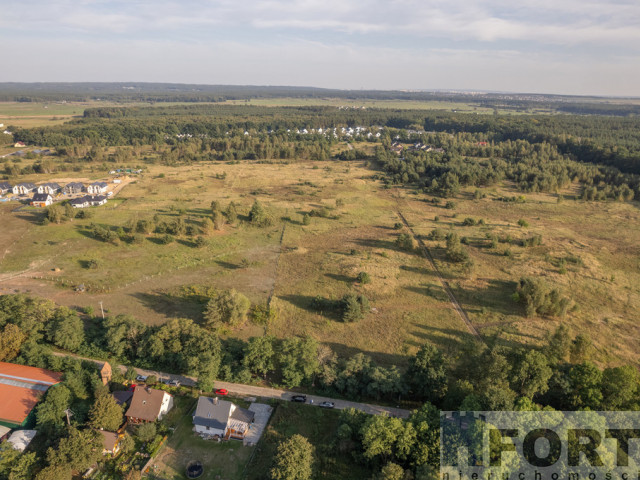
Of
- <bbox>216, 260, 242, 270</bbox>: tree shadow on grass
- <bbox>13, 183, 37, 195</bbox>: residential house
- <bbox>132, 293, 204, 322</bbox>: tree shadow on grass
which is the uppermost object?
<bbox>13, 183, 37, 195</bbox>: residential house

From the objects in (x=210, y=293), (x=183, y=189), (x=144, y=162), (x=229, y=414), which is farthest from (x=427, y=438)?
(x=144, y=162)

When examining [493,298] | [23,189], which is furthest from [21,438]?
[23,189]

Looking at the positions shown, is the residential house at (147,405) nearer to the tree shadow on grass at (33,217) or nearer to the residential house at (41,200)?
the tree shadow on grass at (33,217)

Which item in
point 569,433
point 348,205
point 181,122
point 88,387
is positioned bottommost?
point 88,387

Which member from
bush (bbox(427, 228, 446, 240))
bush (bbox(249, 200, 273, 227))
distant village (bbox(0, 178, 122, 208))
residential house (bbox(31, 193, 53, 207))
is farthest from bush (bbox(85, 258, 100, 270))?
bush (bbox(427, 228, 446, 240))

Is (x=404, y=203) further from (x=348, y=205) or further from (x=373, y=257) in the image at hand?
(x=373, y=257)

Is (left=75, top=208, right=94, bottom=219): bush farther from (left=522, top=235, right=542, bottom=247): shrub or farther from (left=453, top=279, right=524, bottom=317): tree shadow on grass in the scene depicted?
(left=522, top=235, right=542, bottom=247): shrub
